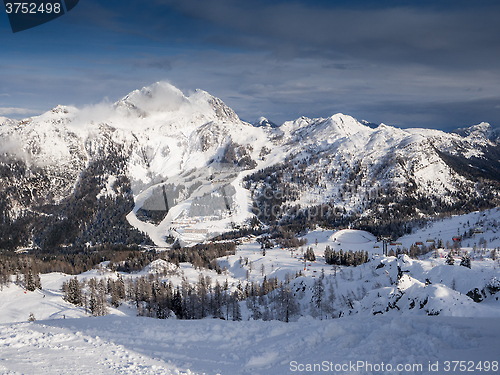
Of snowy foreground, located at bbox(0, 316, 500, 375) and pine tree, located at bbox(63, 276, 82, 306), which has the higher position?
snowy foreground, located at bbox(0, 316, 500, 375)

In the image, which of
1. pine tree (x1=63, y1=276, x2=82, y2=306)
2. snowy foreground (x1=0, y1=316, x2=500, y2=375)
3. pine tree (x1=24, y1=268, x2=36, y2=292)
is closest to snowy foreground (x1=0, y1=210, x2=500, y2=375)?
snowy foreground (x1=0, y1=316, x2=500, y2=375)

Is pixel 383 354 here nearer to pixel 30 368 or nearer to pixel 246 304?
pixel 30 368

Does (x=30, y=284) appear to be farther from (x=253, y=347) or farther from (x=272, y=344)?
(x=272, y=344)

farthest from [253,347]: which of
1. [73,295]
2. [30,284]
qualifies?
[30,284]

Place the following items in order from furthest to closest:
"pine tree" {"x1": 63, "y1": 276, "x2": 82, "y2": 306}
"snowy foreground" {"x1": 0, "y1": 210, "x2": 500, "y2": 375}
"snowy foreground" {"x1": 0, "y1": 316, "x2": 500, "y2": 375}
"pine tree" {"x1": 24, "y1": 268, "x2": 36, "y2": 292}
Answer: "pine tree" {"x1": 24, "y1": 268, "x2": 36, "y2": 292}
"pine tree" {"x1": 63, "y1": 276, "x2": 82, "y2": 306}
"snowy foreground" {"x1": 0, "y1": 316, "x2": 500, "y2": 375}
"snowy foreground" {"x1": 0, "y1": 210, "x2": 500, "y2": 375}

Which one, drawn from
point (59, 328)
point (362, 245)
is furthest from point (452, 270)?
→ point (362, 245)

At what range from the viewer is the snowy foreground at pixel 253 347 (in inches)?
707

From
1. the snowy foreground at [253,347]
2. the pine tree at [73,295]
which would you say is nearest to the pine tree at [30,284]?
the pine tree at [73,295]

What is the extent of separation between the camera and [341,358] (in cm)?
1841

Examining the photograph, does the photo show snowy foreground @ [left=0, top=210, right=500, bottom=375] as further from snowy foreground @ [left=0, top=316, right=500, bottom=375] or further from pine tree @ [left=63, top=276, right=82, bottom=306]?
pine tree @ [left=63, top=276, right=82, bottom=306]

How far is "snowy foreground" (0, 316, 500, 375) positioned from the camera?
18.0 metres

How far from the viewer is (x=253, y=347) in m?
22.2

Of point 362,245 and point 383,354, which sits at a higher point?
point 383,354

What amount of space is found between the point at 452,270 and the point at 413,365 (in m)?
56.2
